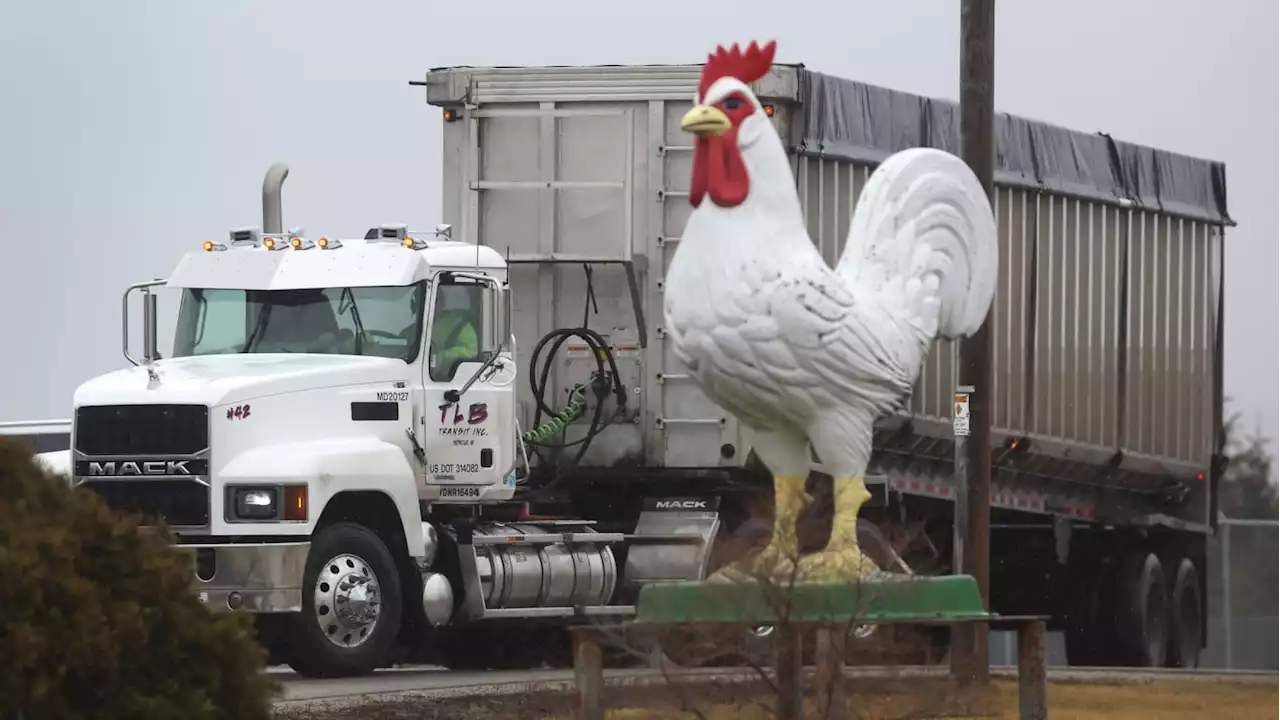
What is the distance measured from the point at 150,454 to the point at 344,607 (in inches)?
67.6

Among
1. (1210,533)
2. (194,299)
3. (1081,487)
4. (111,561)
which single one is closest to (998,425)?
(1081,487)

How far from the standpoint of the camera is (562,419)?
20359 mm

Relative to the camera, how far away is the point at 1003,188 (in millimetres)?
22578

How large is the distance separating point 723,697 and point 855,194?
11.5 m

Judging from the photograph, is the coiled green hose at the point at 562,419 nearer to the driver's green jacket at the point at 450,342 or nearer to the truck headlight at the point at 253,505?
the driver's green jacket at the point at 450,342

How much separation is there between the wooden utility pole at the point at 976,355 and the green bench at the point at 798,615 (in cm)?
811

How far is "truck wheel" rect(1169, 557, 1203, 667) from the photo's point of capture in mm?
25781

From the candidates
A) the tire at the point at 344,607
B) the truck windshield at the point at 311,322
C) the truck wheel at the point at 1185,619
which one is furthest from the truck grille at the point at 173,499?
the truck wheel at the point at 1185,619

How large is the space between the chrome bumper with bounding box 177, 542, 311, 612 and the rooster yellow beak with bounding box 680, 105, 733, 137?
8.12 metres

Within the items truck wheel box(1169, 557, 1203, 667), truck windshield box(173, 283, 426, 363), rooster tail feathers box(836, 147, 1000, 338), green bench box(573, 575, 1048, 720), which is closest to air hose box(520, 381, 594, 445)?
truck windshield box(173, 283, 426, 363)

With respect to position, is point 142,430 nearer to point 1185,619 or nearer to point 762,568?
point 762,568

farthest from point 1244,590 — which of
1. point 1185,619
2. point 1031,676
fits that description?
point 1031,676

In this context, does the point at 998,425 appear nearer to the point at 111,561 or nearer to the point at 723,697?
the point at 723,697

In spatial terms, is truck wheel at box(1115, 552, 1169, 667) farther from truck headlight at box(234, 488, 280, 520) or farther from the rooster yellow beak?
the rooster yellow beak
